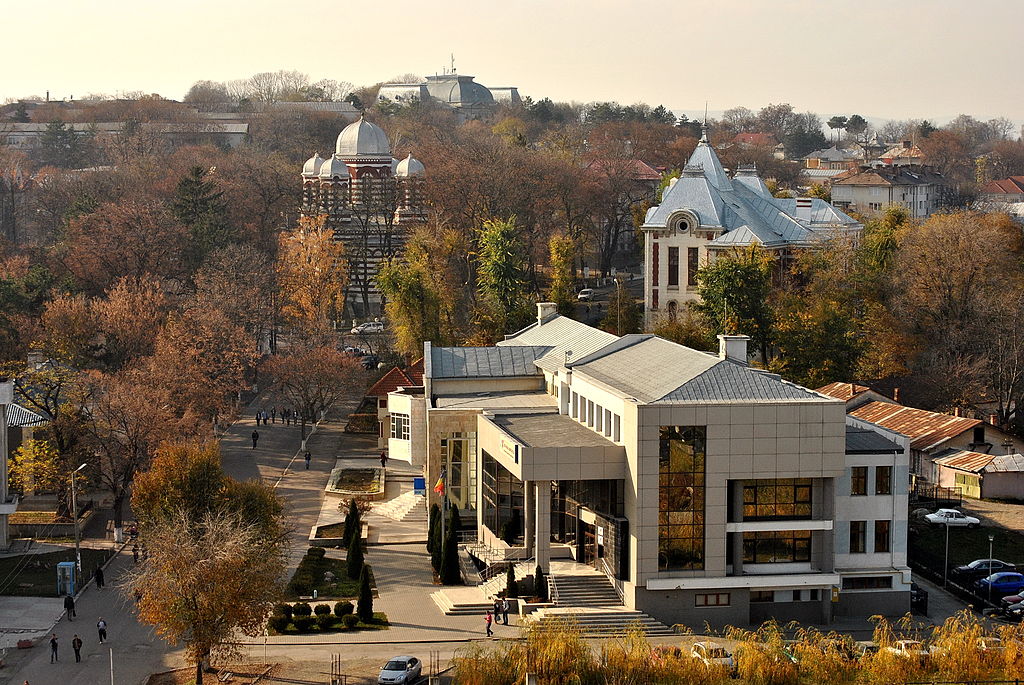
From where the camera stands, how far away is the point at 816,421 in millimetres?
43625

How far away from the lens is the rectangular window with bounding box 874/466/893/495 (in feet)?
149

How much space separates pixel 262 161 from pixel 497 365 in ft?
206

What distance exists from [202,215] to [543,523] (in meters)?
51.1

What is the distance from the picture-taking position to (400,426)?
63031mm

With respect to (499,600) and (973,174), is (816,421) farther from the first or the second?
(973,174)

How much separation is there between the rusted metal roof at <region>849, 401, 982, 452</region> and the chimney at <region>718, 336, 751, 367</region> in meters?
14.6

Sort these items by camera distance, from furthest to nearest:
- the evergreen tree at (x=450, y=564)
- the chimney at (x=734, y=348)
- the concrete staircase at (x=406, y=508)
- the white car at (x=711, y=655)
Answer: the concrete staircase at (x=406, y=508) < the chimney at (x=734, y=348) < the evergreen tree at (x=450, y=564) < the white car at (x=711, y=655)

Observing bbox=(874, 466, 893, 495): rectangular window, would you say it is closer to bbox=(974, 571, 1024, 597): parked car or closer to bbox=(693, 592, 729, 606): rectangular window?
bbox=(974, 571, 1024, 597): parked car

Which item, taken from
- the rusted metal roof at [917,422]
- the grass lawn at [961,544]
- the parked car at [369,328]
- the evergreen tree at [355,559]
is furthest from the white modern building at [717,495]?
the parked car at [369,328]

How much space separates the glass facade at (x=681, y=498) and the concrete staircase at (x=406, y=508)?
15.7m

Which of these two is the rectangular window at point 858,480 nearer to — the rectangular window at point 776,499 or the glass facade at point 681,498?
the rectangular window at point 776,499

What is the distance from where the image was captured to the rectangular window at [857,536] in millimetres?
45562

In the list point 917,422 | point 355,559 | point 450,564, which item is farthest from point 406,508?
point 917,422

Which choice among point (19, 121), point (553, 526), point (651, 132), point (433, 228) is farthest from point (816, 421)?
point (19, 121)
